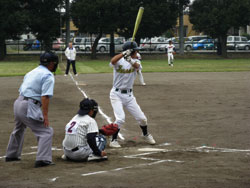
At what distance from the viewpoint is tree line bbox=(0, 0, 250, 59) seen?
5131 cm

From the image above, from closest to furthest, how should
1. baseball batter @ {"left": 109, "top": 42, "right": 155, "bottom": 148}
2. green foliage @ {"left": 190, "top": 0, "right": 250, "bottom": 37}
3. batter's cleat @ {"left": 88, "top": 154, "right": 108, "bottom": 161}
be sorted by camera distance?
batter's cleat @ {"left": 88, "top": 154, "right": 108, "bottom": 161}, baseball batter @ {"left": 109, "top": 42, "right": 155, "bottom": 148}, green foliage @ {"left": 190, "top": 0, "right": 250, "bottom": 37}

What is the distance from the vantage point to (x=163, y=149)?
30.1 ft

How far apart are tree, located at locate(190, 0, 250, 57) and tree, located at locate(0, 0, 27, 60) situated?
1933cm

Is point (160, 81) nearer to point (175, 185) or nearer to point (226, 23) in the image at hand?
point (175, 185)

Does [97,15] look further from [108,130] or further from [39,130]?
[39,130]

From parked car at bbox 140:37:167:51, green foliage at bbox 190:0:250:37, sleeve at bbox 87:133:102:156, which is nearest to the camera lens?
sleeve at bbox 87:133:102:156

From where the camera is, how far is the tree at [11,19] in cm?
4825

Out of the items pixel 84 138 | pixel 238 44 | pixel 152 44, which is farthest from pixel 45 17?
pixel 84 138

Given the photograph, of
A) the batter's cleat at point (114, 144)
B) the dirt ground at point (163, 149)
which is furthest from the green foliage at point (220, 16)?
the batter's cleat at point (114, 144)

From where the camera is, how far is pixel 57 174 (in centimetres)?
704

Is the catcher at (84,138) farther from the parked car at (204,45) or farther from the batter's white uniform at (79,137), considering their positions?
the parked car at (204,45)

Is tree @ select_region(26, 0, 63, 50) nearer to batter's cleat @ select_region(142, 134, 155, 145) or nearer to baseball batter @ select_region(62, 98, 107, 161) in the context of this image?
batter's cleat @ select_region(142, 134, 155, 145)

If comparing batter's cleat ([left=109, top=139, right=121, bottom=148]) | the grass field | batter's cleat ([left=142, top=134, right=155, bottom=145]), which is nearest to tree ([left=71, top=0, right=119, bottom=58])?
the grass field

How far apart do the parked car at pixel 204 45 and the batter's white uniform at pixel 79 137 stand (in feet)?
188
